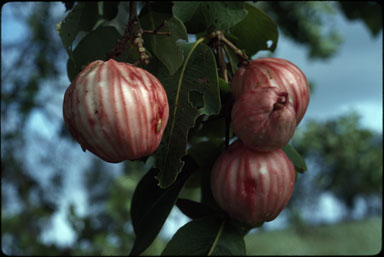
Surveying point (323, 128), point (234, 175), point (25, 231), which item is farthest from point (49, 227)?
point (234, 175)

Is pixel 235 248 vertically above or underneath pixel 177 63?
underneath

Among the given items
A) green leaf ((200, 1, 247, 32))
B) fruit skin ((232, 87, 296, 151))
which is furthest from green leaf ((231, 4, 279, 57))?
fruit skin ((232, 87, 296, 151))

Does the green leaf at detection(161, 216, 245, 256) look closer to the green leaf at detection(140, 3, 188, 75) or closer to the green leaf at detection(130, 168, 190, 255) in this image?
the green leaf at detection(130, 168, 190, 255)

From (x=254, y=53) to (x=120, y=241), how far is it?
1.04 metres

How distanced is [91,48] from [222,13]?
0.61ft

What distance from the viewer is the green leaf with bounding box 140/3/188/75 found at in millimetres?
487

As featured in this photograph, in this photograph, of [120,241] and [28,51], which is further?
[28,51]

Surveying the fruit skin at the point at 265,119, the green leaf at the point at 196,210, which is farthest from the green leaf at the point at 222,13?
the green leaf at the point at 196,210

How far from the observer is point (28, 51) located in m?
2.08

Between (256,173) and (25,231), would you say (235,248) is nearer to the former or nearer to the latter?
(256,173)

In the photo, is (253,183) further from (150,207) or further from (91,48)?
(91,48)

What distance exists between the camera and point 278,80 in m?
0.47

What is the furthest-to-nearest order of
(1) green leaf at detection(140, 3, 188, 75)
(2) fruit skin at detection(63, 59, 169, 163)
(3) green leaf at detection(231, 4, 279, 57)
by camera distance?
(3) green leaf at detection(231, 4, 279, 57)
(1) green leaf at detection(140, 3, 188, 75)
(2) fruit skin at detection(63, 59, 169, 163)

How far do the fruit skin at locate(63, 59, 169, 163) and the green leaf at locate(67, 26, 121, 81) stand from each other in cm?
17
